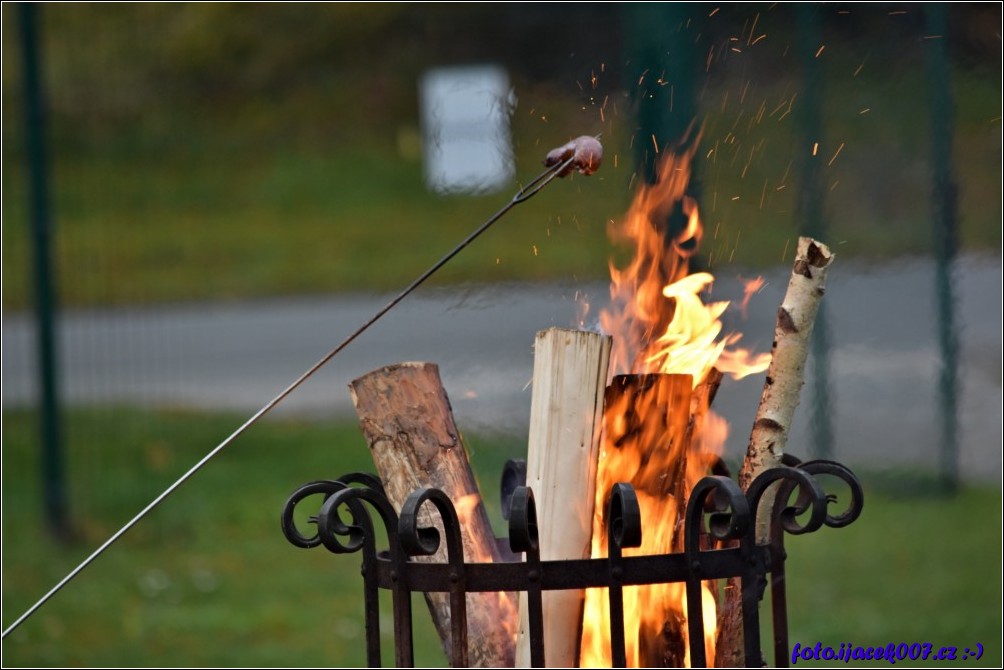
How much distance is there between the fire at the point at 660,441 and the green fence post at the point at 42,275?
3008 mm

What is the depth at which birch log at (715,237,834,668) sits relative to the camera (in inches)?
79.7

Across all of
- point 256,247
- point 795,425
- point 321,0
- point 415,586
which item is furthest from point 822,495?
point 256,247

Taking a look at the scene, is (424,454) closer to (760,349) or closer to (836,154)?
(760,349)

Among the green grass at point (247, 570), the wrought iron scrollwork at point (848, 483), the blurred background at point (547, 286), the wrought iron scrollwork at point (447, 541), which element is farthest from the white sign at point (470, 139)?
the wrought iron scrollwork at point (447, 541)

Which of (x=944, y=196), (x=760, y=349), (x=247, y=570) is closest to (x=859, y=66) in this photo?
(x=944, y=196)

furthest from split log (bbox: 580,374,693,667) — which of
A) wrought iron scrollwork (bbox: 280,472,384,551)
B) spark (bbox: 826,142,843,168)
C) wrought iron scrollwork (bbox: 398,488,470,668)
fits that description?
spark (bbox: 826,142,843,168)

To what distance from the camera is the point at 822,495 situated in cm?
176

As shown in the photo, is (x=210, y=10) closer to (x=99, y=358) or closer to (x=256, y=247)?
(x=256, y=247)

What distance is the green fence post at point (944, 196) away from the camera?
361 cm

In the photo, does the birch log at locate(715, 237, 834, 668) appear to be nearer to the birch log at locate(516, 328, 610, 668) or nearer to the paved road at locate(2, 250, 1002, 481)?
the birch log at locate(516, 328, 610, 668)

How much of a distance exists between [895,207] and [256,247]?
285 inches

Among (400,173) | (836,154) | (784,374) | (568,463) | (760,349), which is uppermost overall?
(400,173)

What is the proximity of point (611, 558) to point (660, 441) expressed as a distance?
0.92 ft

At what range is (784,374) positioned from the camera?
204 cm
